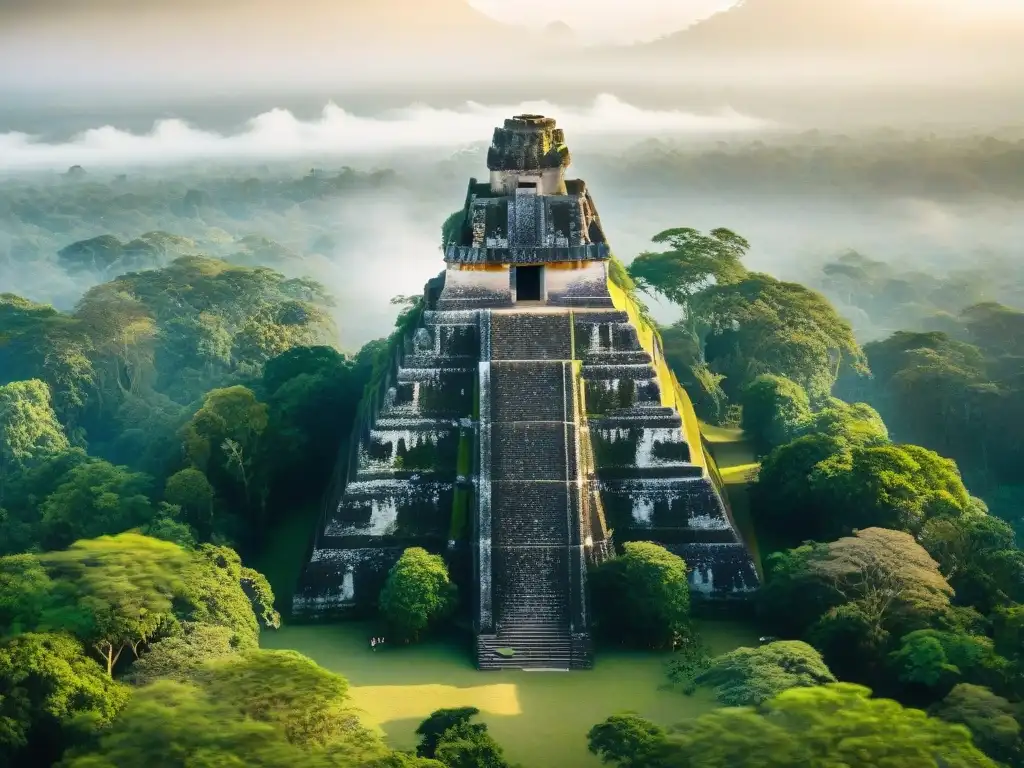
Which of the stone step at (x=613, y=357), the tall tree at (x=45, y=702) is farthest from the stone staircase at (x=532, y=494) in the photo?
the tall tree at (x=45, y=702)

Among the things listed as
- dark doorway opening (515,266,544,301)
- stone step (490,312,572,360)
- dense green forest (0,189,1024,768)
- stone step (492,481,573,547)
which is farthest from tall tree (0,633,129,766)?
dark doorway opening (515,266,544,301)

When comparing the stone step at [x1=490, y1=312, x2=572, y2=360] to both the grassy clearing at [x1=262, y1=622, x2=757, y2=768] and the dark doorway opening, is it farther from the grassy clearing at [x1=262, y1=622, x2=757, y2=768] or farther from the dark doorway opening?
the grassy clearing at [x1=262, y1=622, x2=757, y2=768]

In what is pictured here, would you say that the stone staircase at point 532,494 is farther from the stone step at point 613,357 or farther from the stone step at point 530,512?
the stone step at point 613,357

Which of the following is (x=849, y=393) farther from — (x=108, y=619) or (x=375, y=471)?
(x=108, y=619)

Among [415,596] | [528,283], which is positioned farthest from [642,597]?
[528,283]

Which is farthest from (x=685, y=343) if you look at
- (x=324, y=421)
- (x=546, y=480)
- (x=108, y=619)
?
(x=108, y=619)
